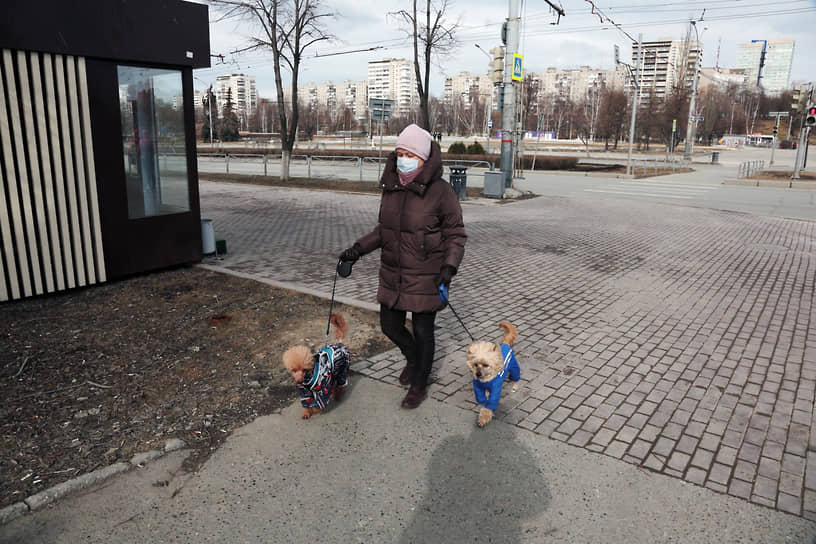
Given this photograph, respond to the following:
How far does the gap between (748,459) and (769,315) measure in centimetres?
356

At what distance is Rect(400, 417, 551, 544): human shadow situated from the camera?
9.15ft

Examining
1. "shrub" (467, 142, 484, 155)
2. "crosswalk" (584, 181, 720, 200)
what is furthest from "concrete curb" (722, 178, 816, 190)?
"shrub" (467, 142, 484, 155)

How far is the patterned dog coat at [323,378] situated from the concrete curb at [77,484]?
0.80 metres

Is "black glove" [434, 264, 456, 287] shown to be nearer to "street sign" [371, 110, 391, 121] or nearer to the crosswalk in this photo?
"street sign" [371, 110, 391, 121]

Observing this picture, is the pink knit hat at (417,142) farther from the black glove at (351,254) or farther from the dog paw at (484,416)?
the dog paw at (484,416)

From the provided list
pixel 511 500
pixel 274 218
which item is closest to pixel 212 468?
pixel 511 500

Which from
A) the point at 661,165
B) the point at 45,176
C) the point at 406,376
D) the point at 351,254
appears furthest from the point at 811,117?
the point at 45,176

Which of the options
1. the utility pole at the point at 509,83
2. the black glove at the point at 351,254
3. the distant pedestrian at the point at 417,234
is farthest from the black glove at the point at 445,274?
the utility pole at the point at 509,83

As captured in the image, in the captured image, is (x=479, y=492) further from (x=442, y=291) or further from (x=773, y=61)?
(x=773, y=61)

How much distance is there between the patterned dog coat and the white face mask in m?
1.28

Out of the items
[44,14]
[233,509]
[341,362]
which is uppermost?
[44,14]

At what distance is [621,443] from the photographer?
141 inches

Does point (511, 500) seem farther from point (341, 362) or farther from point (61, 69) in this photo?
point (61, 69)

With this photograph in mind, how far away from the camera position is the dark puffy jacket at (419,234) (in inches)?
146
